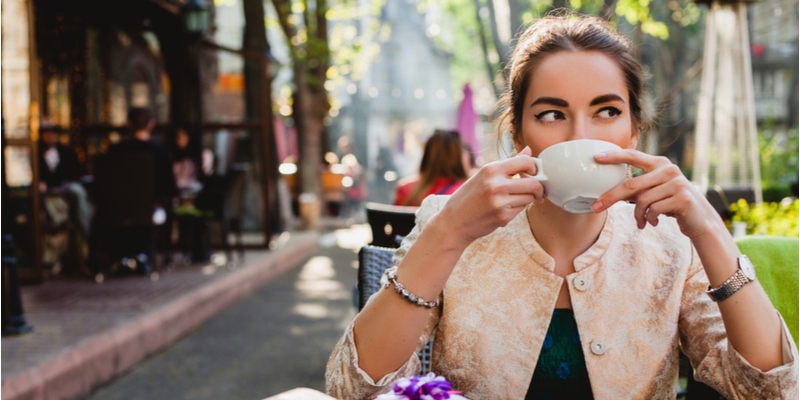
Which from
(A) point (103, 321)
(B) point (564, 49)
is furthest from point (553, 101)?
(A) point (103, 321)

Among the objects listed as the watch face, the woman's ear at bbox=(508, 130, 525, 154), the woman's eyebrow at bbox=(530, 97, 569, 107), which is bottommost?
the watch face

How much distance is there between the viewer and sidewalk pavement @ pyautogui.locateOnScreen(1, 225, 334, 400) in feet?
13.8

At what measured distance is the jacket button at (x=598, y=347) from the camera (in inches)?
66.4

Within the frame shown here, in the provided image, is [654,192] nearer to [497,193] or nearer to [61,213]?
[497,193]

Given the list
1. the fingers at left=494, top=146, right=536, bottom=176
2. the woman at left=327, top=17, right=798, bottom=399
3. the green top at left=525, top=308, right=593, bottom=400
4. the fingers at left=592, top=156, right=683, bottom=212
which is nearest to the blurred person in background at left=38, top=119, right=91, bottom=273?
the woman at left=327, top=17, right=798, bottom=399

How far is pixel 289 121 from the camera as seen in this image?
75.9 feet

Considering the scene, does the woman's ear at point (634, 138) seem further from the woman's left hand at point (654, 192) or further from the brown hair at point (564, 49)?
the woman's left hand at point (654, 192)

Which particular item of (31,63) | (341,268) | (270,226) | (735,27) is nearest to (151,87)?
(270,226)

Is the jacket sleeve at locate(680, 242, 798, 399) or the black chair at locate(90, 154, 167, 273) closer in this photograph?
the jacket sleeve at locate(680, 242, 798, 399)

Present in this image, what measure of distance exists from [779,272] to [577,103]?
3.53 ft

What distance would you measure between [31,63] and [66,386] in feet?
13.2

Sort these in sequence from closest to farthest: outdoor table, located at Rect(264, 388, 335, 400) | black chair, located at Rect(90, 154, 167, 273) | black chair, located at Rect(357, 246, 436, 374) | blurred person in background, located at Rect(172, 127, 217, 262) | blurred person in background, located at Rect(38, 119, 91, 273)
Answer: outdoor table, located at Rect(264, 388, 335, 400) < black chair, located at Rect(357, 246, 436, 374) < black chair, located at Rect(90, 154, 167, 273) < blurred person in background, located at Rect(38, 119, 91, 273) < blurred person in background, located at Rect(172, 127, 217, 262)

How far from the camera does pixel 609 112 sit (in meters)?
1.64

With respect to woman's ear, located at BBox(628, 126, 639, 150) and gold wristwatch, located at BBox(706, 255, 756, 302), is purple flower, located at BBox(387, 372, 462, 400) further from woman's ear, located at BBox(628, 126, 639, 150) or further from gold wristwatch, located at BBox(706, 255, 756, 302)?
woman's ear, located at BBox(628, 126, 639, 150)
